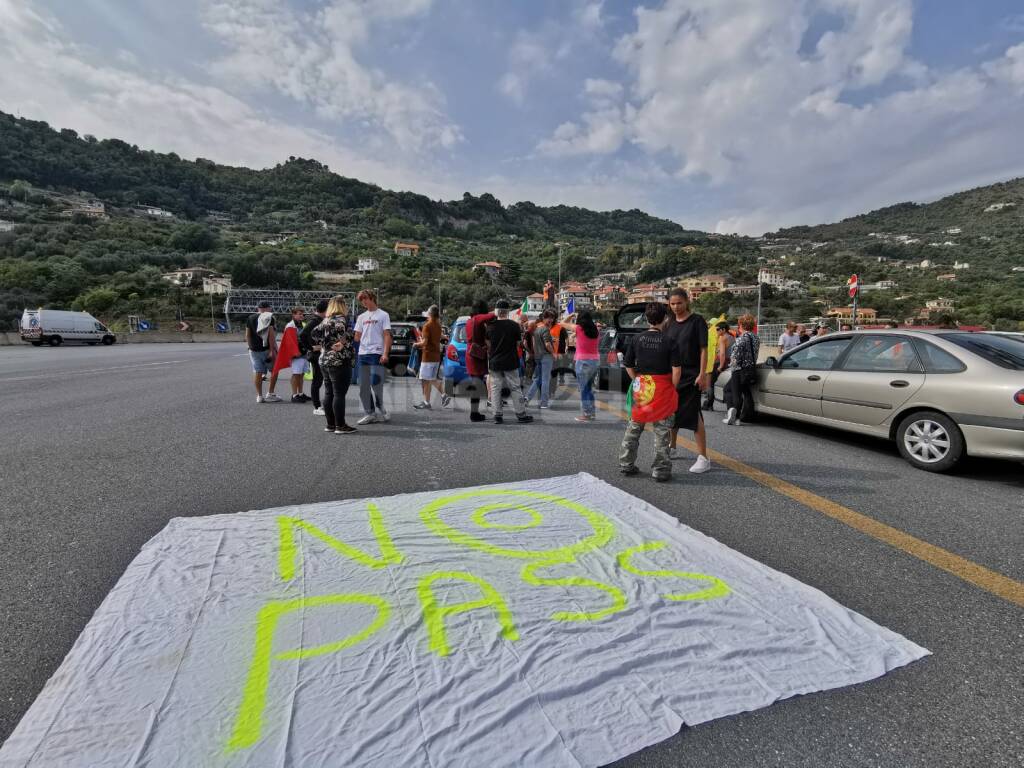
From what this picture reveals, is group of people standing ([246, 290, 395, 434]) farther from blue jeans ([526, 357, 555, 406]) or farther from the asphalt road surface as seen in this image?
blue jeans ([526, 357, 555, 406])

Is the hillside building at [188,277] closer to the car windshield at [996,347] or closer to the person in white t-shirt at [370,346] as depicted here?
the person in white t-shirt at [370,346]

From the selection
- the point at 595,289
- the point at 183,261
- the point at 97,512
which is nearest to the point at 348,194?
the point at 183,261

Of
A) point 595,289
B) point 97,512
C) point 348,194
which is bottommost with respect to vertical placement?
point 97,512

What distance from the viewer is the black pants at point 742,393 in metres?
7.11

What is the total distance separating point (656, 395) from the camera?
457 cm

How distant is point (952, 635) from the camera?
7.56 feet

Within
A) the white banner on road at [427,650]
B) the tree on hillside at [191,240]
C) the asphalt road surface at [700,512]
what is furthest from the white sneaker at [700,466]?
the tree on hillside at [191,240]

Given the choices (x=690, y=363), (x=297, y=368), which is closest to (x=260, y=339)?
(x=297, y=368)

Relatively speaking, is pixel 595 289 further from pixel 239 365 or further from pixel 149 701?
pixel 149 701

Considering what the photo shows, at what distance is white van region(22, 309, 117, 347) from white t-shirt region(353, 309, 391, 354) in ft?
96.5

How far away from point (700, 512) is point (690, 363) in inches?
58.4

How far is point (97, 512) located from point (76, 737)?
8.51 feet

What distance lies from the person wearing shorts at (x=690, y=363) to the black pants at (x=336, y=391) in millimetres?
3841

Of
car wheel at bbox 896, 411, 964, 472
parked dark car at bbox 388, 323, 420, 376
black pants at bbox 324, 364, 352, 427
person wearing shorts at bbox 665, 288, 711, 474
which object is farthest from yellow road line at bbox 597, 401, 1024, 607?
parked dark car at bbox 388, 323, 420, 376
